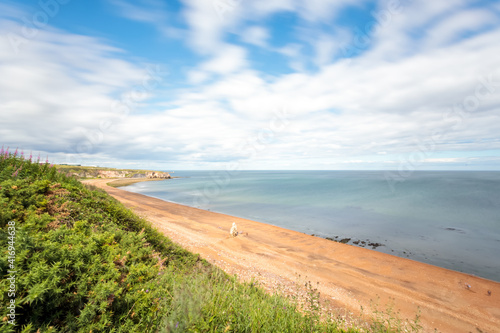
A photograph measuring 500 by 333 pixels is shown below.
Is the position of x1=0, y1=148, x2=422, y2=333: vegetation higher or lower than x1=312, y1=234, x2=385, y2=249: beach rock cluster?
higher

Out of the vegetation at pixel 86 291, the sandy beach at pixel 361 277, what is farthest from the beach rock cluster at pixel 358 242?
the vegetation at pixel 86 291

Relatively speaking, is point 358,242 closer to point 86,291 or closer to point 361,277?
point 361,277

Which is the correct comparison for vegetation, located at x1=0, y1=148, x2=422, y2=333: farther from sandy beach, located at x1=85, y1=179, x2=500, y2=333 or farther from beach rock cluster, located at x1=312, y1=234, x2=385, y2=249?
beach rock cluster, located at x1=312, y1=234, x2=385, y2=249

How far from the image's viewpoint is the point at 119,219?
8141mm

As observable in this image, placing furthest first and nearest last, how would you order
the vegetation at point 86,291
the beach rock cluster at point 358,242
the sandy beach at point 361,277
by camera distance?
1. the beach rock cluster at point 358,242
2. the sandy beach at point 361,277
3. the vegetation at point 86,291

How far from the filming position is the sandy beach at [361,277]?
1002 centimetres

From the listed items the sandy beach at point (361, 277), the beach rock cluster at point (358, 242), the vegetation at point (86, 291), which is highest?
the vegetation at point (86, 291)

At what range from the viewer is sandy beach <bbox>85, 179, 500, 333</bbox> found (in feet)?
32.9

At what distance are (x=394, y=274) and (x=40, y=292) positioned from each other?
17739 millimetres

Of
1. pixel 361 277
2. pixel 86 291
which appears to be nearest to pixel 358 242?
pixel 361 277

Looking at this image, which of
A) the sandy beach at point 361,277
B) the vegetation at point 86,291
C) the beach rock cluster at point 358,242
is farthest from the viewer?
the beach rock cluster at point 358,242

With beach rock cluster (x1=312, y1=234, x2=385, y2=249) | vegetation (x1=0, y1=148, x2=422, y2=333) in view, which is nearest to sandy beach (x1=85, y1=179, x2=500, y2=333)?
beach rock cluster (x1=312, y1=234, x2=385, y2=249)

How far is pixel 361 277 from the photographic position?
13164 mm

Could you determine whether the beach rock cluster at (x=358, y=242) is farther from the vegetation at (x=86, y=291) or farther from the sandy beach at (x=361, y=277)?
the vegetation at (x=86, y=291)
